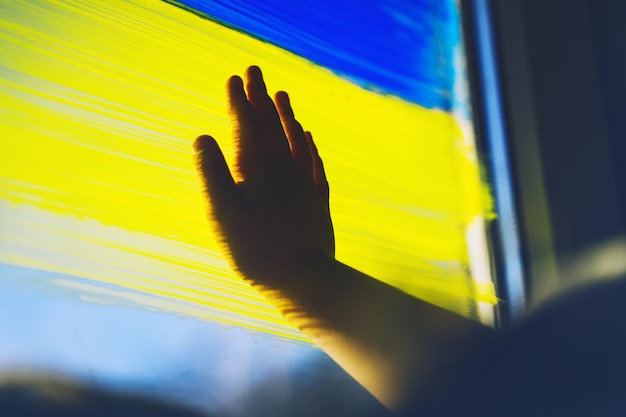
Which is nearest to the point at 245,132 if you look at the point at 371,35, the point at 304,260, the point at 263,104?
the point at 263,104

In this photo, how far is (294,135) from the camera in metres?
0.78

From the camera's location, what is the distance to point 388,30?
0.92 m

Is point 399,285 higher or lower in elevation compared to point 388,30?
lower

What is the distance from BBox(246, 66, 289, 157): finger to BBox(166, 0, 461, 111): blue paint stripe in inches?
2.3

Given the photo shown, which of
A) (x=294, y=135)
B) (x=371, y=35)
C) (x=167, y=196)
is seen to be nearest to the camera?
(x=167, y=196)

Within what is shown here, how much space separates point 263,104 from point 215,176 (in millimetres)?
114

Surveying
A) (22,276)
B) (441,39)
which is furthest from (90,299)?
(441,39)

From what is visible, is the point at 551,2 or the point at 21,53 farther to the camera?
the point at 551,2

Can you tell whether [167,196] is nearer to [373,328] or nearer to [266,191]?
[266,191]

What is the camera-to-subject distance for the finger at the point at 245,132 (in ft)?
2.40

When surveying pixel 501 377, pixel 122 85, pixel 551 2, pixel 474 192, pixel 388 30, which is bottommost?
pixel 501 377

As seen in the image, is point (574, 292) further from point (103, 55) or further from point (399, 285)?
point (103, 55)

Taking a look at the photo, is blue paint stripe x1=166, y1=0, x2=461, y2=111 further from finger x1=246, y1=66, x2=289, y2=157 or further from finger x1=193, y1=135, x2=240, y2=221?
finger x1=193, y1=135, x2=240, y2=221

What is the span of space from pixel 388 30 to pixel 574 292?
1.48 feet
